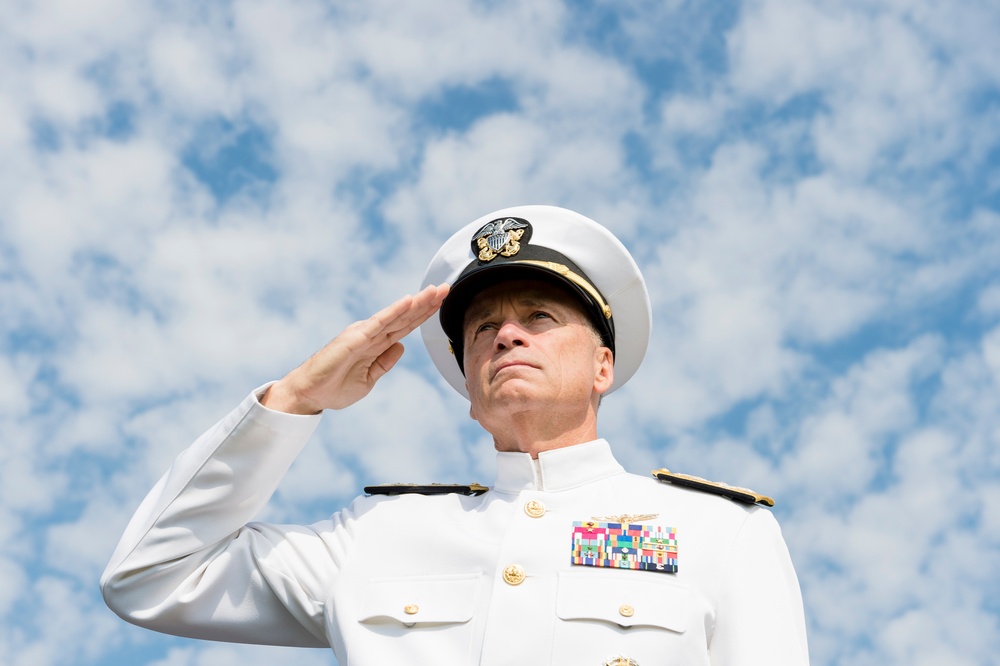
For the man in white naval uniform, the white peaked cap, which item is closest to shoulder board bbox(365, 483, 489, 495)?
the man in white naval uniform

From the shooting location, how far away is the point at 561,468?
15.6ft

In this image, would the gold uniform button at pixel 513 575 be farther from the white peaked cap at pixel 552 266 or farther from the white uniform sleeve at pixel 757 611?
the white peaked cap at pixel 552 266

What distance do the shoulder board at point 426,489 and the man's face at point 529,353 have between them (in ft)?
0.96

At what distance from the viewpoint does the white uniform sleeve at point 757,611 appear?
395 cm

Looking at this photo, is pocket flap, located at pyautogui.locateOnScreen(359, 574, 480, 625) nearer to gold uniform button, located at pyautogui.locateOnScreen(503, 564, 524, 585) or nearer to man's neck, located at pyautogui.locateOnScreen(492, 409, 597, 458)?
gold uniform button, located at pyautogui.locateOnScreen(503, 564, 524, 585)

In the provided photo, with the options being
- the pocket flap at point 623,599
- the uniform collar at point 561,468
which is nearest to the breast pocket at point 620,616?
the pocket flap at point 623,599

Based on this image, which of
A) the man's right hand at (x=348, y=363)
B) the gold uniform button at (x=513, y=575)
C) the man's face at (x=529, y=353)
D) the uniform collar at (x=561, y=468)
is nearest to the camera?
the gold uniform button at (x=513, y=575)

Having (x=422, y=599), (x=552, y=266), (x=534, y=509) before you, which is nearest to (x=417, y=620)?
(x=422, y=599)

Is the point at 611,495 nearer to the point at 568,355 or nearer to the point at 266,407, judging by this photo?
the point at 568,355

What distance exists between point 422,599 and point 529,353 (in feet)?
3.97

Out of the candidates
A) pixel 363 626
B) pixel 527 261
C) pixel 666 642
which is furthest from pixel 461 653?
pixel 527 261

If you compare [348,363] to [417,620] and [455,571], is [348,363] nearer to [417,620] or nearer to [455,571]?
[455,571]

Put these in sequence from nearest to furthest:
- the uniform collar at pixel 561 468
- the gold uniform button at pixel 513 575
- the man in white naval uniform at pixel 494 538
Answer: the man in white naval uniform at pixel 494 538 < the gold uniform button at pixel 513 575 < the uniform collar at pixel 561 468

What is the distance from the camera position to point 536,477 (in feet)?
15.7
